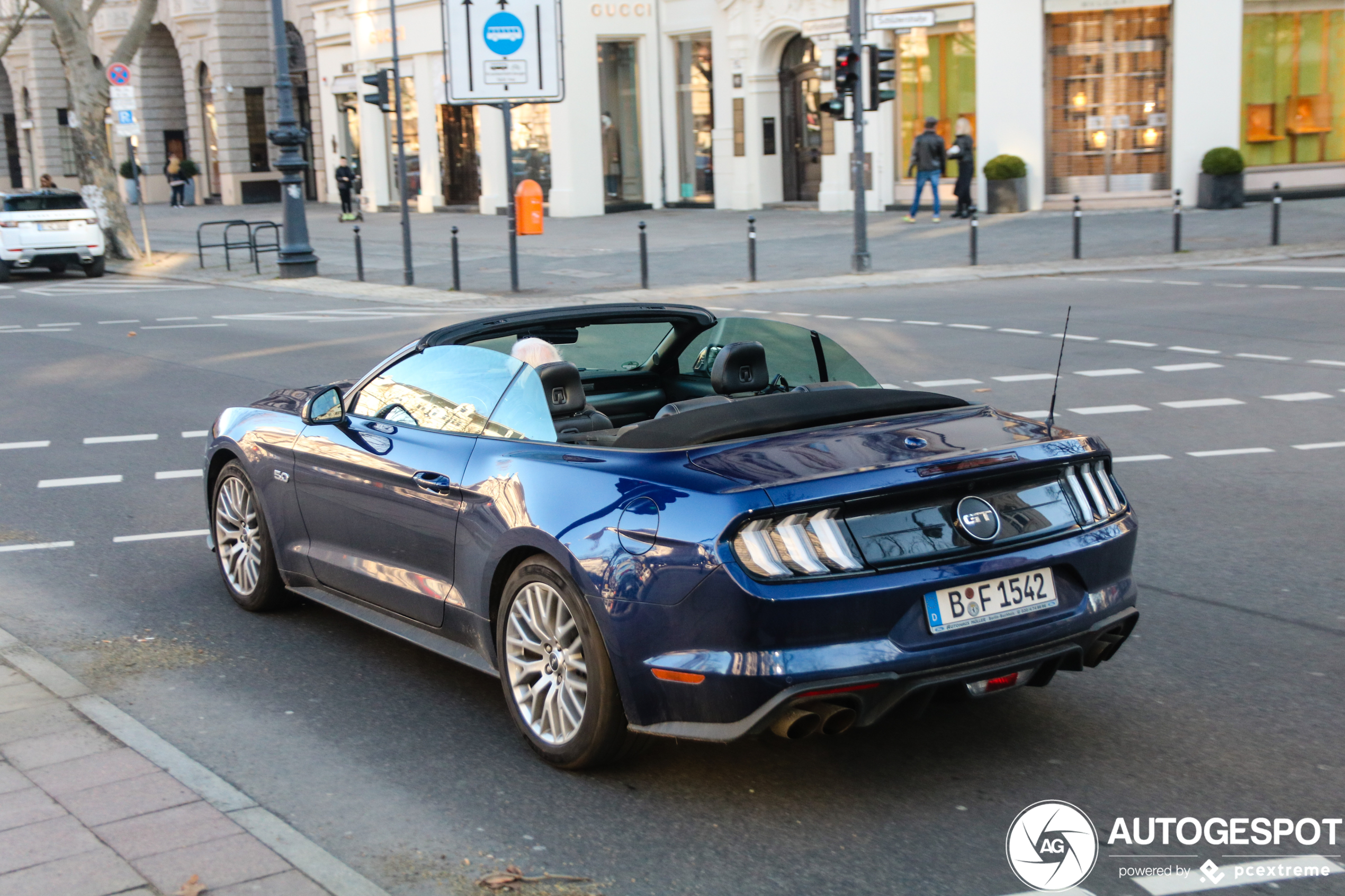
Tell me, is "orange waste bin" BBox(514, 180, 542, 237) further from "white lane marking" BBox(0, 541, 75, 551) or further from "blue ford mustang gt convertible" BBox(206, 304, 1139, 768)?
"blue ford mustang gt convertible" BBox(206, 304, 1139, 768)

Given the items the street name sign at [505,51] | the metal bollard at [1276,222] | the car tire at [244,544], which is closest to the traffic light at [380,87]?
the street name sign at [505,51]

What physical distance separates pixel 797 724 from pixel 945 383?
866cm

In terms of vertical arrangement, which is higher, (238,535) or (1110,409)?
(238,535)

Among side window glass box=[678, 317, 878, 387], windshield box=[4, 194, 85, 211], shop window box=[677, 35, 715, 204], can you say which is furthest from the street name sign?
side window glass box=[678, 317, 878, 387]

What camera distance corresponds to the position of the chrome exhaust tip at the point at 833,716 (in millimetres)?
4039

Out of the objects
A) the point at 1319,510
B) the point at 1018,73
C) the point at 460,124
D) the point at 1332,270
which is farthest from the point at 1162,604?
the point at 460,124

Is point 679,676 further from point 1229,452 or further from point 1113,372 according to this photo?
point 1113,372

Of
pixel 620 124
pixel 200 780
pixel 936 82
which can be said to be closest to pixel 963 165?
pixel 936 82

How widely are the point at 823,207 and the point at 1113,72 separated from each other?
284 inches

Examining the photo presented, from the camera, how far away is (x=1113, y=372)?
12.7 metres

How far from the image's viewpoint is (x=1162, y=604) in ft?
20.0

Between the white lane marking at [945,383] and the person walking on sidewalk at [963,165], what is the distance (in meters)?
17.3

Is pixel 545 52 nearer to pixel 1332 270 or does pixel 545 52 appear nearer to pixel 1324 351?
pixel 1332 270

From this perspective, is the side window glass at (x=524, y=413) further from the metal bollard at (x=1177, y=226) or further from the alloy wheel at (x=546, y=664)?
the metal bollard at (x=1177, y=226)
